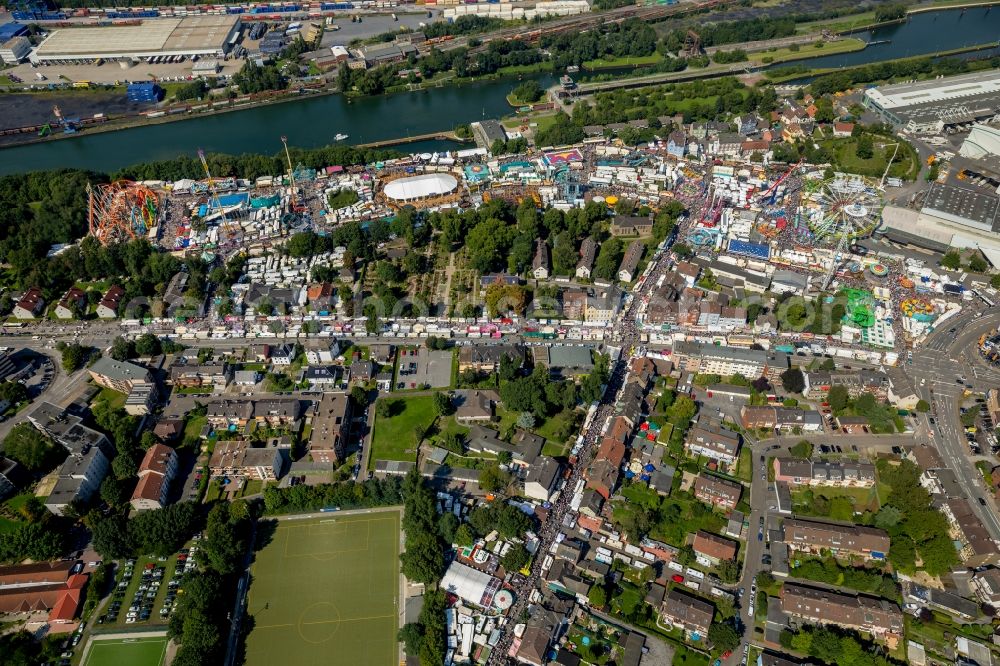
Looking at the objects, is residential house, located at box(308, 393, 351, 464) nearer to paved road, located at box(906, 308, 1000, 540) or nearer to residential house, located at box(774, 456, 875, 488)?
residential house, located at box(774, 456, 875, 488)

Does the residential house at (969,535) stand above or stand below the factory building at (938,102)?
below

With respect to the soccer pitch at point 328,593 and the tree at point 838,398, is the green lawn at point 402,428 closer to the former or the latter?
the soccer pitch at point 328,593

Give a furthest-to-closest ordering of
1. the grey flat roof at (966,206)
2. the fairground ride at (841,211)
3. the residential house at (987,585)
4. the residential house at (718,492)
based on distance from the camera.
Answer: the fairground ride at (841,211), the grey flat roof at (966,206), the residential house at (718,492), the residential house at (987,585)

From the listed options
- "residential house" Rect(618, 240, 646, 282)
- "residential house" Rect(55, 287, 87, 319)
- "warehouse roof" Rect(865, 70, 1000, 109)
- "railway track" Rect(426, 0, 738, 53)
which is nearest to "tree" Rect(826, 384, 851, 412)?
"residential house" Rect(618, 240, 646, 282)

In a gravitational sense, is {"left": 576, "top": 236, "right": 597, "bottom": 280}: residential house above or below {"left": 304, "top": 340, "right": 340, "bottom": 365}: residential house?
above

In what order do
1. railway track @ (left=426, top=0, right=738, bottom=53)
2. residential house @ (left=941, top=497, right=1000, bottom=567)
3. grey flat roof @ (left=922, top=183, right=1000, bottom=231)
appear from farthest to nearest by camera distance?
railway track @ (left=426, top=0, right=738, bottom=53) → grey flat roof @ (left=922, top=183, right=1000, bottom=231) → residential house @ (left=941, top=497, right=1000, bottom=567)

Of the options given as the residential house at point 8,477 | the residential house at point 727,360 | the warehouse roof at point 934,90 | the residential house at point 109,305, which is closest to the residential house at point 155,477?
the residential house at point 8,477

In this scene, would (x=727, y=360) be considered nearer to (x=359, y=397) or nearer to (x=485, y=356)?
(x=485, y=356)
